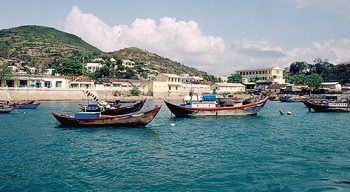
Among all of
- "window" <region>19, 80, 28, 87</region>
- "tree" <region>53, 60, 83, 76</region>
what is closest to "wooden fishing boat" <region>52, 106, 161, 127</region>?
"window" <region>19, 80, 28, 87</region>

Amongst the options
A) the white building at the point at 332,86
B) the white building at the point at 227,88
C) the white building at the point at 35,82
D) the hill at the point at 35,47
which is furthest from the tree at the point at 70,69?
the white building at the point at 332,86

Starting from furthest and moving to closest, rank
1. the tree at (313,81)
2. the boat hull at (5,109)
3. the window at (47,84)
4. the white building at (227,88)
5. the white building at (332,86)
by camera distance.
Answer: the white building at (227,88), the tree at (313,81), the white building at (332,86), the window at (47,84), the boat hull at (5,109)

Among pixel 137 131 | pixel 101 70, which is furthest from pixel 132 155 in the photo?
pixel 101 70

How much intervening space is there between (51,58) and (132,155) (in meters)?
120

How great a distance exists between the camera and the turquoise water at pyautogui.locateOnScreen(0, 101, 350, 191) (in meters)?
12.7

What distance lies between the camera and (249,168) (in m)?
15.0

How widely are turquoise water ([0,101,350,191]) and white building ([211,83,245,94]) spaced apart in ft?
222

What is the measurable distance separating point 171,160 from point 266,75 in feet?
341

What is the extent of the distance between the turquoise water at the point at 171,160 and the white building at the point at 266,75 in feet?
281

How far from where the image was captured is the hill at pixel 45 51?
397ft

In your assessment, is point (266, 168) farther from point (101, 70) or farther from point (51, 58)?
point (51, 58)

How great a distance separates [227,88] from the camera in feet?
313

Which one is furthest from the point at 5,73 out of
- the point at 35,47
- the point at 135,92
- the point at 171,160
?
the point at 35,47

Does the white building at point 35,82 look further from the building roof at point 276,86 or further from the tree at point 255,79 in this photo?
the tree at point 255,79
